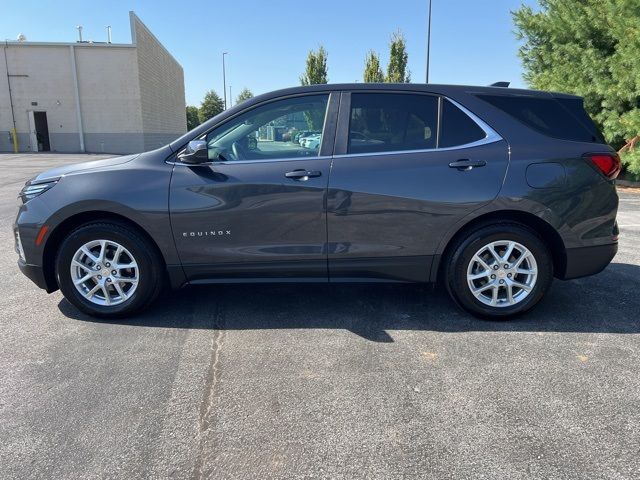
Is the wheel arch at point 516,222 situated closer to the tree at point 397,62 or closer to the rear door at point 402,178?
the rear door at point 402,178

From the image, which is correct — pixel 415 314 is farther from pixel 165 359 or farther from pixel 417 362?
pixel 165 359

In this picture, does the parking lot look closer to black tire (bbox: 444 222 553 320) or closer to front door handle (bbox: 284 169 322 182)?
black tire (bbox: 444 222 553 320)

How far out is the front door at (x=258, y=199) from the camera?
3.71m

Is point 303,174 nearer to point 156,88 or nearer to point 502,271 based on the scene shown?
point 502,271

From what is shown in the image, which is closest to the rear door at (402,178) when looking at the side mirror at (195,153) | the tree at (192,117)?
the side mirror at (195,153)

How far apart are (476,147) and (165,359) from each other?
2.74 metres

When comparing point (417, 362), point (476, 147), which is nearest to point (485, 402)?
point (417, 362)

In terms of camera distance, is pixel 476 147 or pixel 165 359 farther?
pixel 476 147

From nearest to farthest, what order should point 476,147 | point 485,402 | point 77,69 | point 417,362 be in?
point 485,402 → point 417,362 → point 476,147 → point 77,69

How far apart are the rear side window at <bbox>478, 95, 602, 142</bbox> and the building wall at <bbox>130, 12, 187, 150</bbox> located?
34757mm

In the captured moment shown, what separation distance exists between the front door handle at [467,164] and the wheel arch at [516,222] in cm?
38

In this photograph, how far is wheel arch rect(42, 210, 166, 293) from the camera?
3848 mm

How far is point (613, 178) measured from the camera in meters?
3.84

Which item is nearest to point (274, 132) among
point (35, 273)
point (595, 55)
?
point (35, 273)
